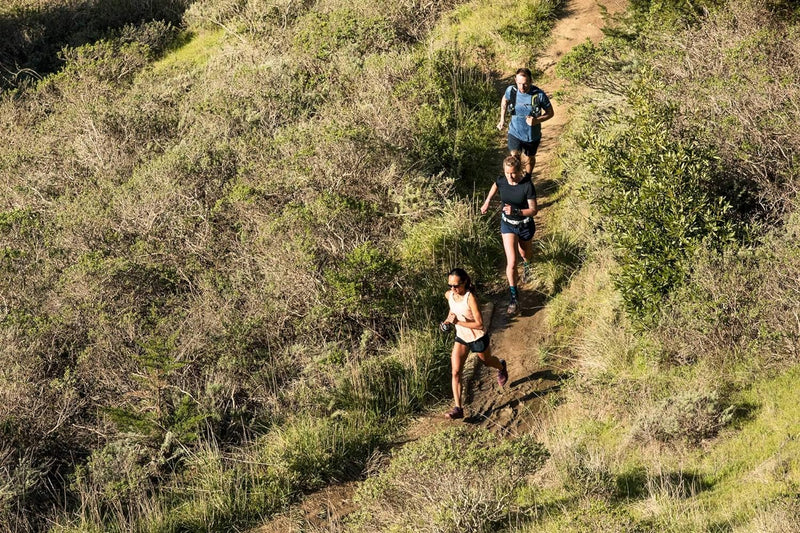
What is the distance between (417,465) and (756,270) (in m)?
3.59

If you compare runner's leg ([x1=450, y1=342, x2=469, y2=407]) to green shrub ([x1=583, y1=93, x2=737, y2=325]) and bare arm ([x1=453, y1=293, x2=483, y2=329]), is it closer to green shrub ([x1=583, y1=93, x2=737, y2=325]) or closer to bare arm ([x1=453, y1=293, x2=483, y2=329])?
bare arm ([x1=453, y1=293, x2=483, y2=329])

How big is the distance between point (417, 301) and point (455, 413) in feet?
5.69

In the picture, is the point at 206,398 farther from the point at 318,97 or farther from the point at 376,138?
the point at 318,97

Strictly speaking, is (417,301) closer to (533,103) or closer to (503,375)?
(503,375)

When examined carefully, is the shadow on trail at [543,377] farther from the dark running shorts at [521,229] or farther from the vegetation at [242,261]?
the dark running shorts at [521,229]

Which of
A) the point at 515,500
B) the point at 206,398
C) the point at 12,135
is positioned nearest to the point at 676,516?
the point at 515,500

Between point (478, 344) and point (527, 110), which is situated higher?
point (527, 110)

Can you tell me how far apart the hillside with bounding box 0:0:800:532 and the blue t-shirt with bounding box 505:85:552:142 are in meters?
0.70

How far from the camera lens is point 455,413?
26.6ft

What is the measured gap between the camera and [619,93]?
11.5m

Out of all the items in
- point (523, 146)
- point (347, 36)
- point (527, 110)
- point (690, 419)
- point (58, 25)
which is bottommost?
point (690, 419)

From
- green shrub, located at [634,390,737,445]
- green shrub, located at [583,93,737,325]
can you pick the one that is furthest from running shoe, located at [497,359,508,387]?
green shrub, located at [634,390,737,445]

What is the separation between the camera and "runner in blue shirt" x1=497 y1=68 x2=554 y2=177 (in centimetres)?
1021

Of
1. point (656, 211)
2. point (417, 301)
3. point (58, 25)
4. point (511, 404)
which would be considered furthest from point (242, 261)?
point (58, 25)
